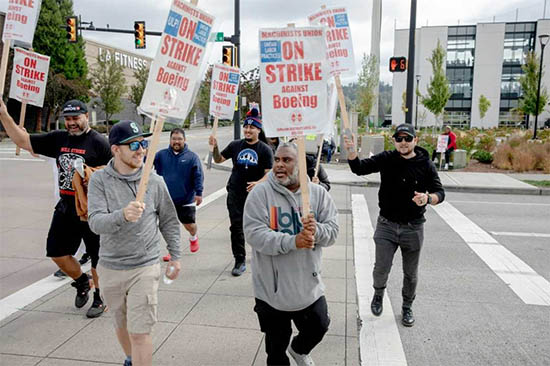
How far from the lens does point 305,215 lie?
2.92 meters

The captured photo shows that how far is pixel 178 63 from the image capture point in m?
3.07

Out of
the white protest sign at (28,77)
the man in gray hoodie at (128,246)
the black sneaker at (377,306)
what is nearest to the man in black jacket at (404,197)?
the black sneaker at (377,306)

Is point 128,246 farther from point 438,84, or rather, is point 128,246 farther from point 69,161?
point 438,84

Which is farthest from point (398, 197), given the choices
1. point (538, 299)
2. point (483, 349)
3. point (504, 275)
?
point (504, 275)

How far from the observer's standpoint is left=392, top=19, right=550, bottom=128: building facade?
64.0 m

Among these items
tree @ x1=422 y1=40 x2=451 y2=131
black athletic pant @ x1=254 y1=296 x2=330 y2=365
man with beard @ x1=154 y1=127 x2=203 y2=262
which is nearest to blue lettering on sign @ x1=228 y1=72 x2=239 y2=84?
man with beard @ x1=154 y1=127 x2=203 y2=262

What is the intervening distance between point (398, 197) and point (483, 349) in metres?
1.55

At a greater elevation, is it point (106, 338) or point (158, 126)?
point (158, 126)

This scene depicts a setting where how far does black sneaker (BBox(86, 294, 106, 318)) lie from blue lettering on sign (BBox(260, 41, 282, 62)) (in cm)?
300

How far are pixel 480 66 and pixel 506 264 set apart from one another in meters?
66.0

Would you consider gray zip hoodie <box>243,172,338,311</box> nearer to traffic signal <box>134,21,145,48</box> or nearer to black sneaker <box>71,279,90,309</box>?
black sneaker <box>71,279,90,309</box>

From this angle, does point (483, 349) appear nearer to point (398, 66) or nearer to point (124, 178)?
point (124, 178)

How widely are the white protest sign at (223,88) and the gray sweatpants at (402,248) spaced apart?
3133 millimetres

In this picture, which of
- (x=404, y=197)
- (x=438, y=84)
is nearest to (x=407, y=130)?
(x=404, y=197)
